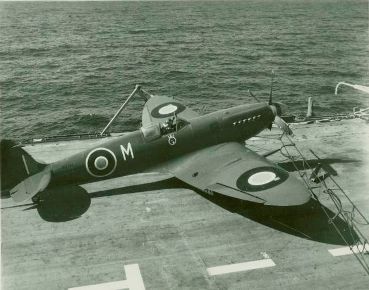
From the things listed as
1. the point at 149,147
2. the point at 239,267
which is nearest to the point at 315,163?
the point at 149,147

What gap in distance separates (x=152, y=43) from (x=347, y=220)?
7735 cm

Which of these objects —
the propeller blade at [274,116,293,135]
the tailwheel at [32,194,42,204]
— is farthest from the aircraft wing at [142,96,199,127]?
the tailwheel at [32,194,42,204]

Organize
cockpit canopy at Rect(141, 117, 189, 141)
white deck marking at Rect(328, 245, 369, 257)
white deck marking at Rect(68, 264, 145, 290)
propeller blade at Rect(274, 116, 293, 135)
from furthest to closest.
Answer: propeller blade at Rect(274, 116, 293, 135)
cockpit canopy at Rect(141, 117, 189, 141)
white deck marking at Rect(328, 245, 369, 257)
white deck marking at Rect(68, 264, 145, 290)

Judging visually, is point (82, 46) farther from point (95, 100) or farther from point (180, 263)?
point (180, 263)

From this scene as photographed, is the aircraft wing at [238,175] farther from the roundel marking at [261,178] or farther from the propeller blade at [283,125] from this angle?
the propeller blade at [283,125]

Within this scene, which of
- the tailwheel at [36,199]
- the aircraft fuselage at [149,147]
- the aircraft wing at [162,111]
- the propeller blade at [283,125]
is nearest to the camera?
the tailwheel at [36,199]

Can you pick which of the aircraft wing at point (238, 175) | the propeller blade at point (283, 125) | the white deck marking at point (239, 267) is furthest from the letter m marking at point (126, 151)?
the propeller blade at point (283, 125)

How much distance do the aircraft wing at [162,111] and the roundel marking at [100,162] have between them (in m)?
5.09

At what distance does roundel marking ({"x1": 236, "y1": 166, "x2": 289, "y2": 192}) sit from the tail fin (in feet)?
26.9

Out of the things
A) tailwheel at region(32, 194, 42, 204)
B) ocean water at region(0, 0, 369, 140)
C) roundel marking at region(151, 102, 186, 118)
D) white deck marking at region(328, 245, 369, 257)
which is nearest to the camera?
white deck marking at region(328, 245, 369, 257)

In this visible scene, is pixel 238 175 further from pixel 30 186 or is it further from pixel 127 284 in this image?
pixel 30 186

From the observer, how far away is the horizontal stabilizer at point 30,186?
1569 centimetres

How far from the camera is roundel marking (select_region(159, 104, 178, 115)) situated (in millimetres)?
22812

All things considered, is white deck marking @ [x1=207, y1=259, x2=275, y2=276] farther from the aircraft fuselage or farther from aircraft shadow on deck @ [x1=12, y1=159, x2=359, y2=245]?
the aircraft fuselage
